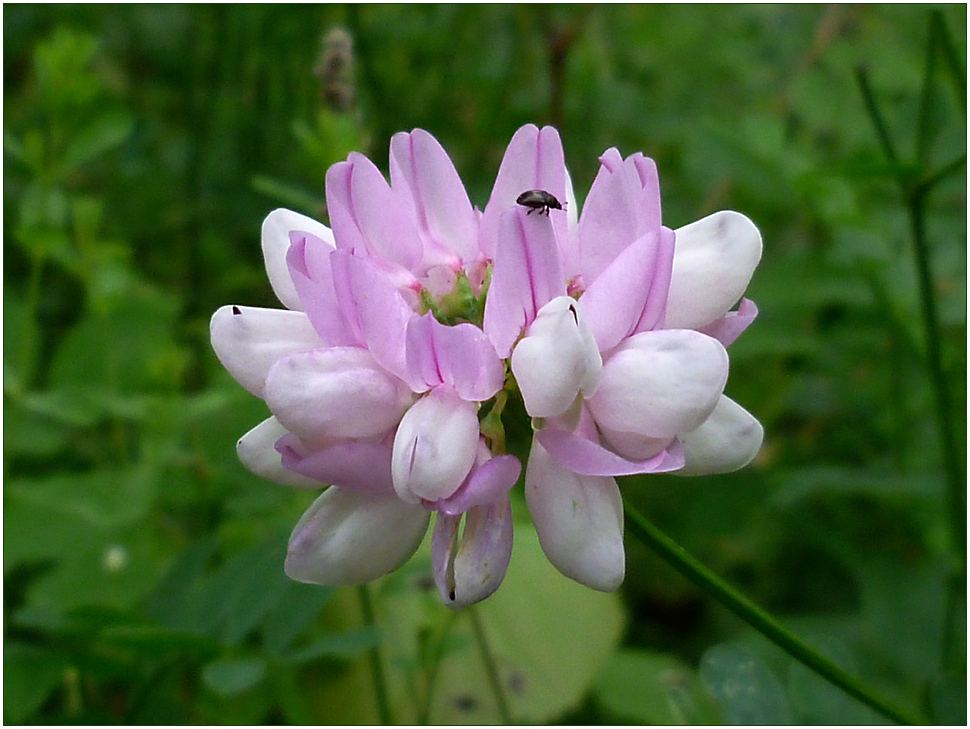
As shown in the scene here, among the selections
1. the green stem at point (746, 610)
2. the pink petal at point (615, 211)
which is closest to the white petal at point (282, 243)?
the pink petal at point (615, 211)

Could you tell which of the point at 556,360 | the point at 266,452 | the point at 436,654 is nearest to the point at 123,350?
the point at 436,654

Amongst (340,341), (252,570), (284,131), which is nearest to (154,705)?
(252,570)

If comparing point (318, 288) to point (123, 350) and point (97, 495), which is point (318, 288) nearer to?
point (97, 495)

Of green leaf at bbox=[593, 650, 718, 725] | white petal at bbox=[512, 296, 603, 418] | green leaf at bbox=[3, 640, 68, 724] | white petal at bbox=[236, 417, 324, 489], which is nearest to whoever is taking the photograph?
white petal at bbox=[512, 296, 603, 418]

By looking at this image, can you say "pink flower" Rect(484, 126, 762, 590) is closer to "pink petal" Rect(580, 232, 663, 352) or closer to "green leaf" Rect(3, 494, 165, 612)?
"pink petal" Rect(580, 232, 663, 352)

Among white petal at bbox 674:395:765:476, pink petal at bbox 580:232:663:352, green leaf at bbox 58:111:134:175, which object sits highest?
green leaf at bbox 58:111:134:175

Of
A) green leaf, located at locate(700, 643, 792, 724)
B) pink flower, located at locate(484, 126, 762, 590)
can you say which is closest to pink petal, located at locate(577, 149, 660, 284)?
pink flower, located at locate(484, 126, 762, 590)
